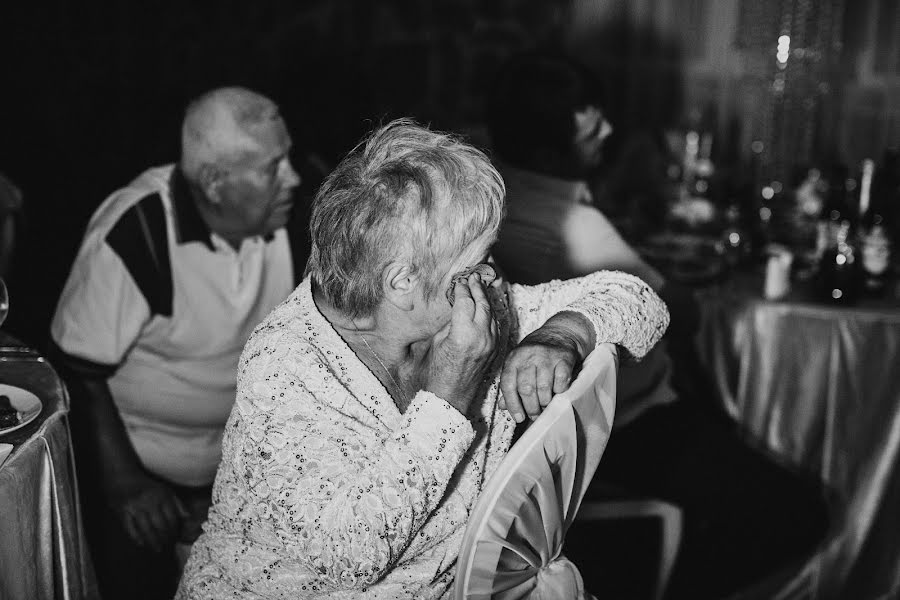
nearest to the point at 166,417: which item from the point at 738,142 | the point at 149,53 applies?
the point at 149,53

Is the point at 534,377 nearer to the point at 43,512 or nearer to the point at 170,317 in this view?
the point at 43,512

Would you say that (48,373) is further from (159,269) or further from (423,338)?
(423,338)

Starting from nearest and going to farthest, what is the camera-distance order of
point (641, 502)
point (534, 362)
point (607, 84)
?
1. point (534, 362)
2. point (641, 502)
3. point (607, 84)

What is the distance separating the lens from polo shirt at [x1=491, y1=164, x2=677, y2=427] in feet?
7.73

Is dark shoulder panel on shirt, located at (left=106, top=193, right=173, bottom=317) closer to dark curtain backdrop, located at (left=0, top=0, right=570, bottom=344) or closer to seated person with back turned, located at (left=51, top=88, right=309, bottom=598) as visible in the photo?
seated person with back turned, located at (left=51, top=88, right=309, bottom=598)

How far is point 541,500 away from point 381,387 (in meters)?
0.31

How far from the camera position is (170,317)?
80.1 inches

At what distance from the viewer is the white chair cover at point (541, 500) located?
104cm

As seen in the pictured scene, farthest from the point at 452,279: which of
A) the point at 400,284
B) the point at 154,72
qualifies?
the point at 154,72

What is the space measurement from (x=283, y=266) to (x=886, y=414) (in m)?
1.74

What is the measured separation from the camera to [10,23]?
467 centimetres

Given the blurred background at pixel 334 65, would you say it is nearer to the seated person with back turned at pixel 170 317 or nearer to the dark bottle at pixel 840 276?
the dark bottle at pixel 840 276

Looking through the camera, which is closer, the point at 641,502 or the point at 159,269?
the point at 159,269

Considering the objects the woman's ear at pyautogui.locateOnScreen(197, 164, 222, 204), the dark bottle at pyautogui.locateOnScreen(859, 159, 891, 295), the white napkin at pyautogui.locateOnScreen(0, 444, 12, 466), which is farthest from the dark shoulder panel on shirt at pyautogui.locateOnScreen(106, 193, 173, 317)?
the dark bottle at pyautogui.locateOnScreen(859, 159, 891, 295)
